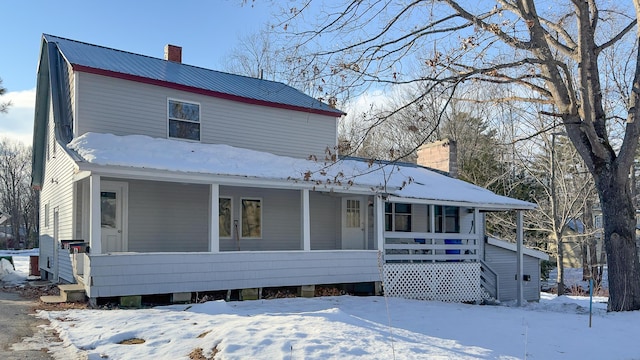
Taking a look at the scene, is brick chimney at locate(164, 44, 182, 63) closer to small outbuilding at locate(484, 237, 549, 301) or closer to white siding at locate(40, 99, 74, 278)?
white siding at locate(40, 99, 74, 278)

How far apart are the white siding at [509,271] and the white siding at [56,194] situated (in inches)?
493

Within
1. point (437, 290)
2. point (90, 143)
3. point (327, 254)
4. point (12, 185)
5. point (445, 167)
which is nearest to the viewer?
point (90, 143)

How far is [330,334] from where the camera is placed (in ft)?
21.5

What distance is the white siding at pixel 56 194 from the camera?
39.9 feet

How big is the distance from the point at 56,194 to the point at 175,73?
4472 millimetres

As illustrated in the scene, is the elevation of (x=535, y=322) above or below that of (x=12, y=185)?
below

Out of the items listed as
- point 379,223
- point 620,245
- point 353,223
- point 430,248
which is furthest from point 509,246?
point 620,245

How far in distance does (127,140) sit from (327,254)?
5.23 meters

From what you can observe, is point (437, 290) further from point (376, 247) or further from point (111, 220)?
point (111, 220)

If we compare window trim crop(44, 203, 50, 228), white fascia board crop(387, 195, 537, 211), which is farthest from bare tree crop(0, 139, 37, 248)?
white fascia board crop(387, 195, 537, 211)

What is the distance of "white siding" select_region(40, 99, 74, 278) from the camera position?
12.2 m

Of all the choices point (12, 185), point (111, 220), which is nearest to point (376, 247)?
point (111, 220)

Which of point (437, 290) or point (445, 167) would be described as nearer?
point (437, 290)

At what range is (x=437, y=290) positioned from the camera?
1405 centimetres
